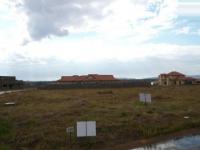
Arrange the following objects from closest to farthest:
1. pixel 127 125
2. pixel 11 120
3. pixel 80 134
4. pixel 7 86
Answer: pixel 80 134 → pixel 127 125 → pixel 11 120 → pixel 7 86

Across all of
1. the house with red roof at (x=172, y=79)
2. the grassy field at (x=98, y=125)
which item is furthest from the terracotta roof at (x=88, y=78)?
the grassy field at (x=98, y=125)

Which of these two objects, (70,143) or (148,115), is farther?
(148,115)

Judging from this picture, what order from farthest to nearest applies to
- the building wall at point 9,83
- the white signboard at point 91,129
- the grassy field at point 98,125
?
the building wall at point 9,83 → the grassy field at point 98,125 → the white signboard at point 91,129

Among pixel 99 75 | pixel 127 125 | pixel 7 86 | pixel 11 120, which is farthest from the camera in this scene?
pixel 99 75

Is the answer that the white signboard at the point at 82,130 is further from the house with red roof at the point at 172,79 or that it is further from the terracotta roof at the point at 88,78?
the terracotta roof at the point at 88,78

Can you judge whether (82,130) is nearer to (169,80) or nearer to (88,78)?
(88,78)

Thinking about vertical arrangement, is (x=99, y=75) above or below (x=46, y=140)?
above

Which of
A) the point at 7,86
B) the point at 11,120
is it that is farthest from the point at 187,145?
the point at 7,86

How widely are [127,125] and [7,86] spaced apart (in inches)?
3533

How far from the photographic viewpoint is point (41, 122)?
25.9m

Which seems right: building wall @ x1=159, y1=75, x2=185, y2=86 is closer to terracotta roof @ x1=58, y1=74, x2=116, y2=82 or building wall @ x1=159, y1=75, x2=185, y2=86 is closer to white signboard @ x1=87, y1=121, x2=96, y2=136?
terracotta roof @ x1=58, y1=74, x2=116, y2=82

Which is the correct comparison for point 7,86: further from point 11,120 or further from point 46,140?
point 46,140

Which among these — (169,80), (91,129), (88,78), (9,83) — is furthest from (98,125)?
(169,80)

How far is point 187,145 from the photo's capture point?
66.3 ft
